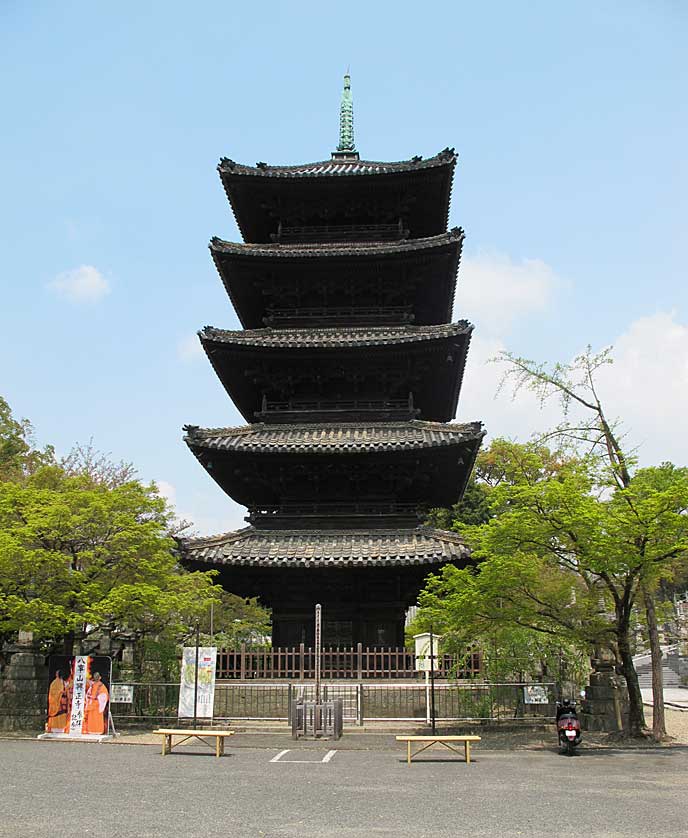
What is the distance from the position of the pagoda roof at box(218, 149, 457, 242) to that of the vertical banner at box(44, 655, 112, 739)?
15.3m

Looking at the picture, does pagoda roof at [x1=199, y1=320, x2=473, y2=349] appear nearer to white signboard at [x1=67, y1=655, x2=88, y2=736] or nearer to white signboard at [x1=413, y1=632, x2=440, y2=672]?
white signboard at [x1=413, y1=632, x2=440, y2=672]

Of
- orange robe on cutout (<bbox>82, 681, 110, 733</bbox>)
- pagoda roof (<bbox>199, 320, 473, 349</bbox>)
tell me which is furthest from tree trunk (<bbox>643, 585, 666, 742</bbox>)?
orange robe on cutout (<bbox>82, 681, 110, 733</bbox>)

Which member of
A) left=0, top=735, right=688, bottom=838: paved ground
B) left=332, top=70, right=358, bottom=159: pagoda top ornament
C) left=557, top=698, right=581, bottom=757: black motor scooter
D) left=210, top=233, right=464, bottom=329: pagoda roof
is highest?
left=332, top=70, right=358, bottom=159: pagoda top ornament

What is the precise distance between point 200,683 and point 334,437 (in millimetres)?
7643

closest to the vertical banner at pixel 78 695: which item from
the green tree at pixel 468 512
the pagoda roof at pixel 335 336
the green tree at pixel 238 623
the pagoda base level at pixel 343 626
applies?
the pagoda base level at pixel 343 626

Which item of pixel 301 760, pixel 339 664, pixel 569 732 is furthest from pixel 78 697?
pixel 569 732

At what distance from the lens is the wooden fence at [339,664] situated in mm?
17828

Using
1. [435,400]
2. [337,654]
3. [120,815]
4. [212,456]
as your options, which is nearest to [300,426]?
[212,456]

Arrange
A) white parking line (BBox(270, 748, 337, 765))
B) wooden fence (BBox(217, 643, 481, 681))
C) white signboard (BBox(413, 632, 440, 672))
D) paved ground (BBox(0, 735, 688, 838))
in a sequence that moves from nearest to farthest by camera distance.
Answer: paved ground (BBox(0, 735, 688, 838))
white parking line (BBox(270, 748, 337, 765))
white signboard (BBox(413, 632, 440, 672))
wooden fence (BBox(217, 643, 481, 681))

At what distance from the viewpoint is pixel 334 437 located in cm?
2084

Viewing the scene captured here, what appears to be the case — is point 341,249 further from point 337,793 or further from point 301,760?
point 337,793

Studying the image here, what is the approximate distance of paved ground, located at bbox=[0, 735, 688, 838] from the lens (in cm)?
844

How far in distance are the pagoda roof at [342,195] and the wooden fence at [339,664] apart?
13909mm

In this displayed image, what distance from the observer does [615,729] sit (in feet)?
56.0
